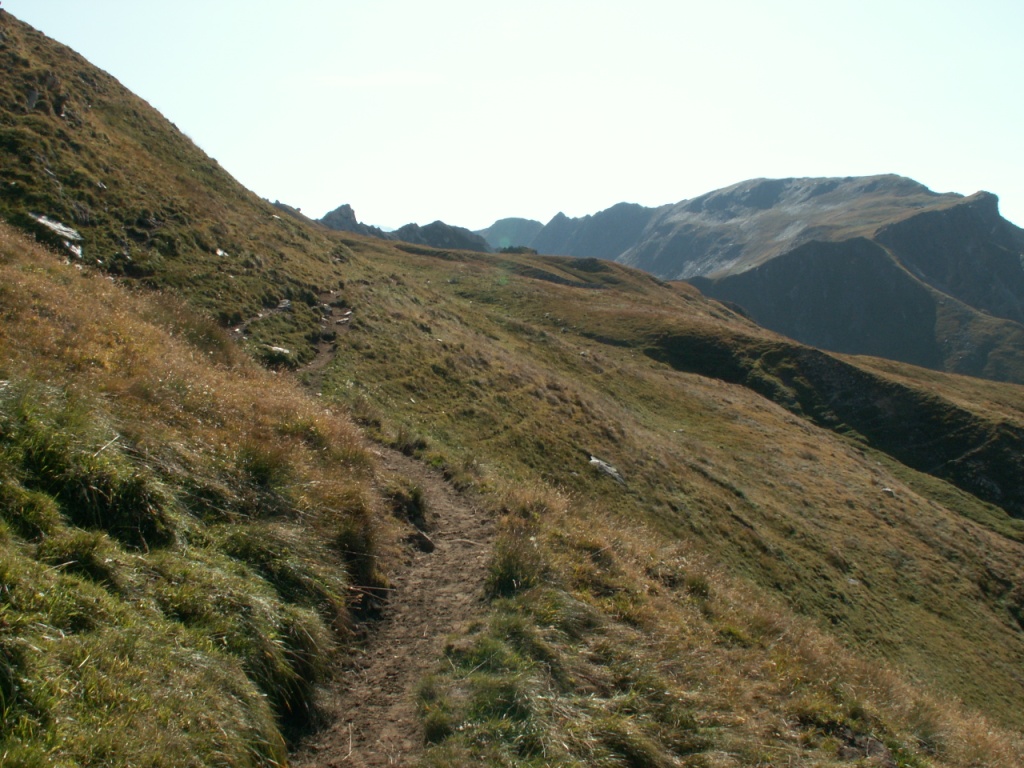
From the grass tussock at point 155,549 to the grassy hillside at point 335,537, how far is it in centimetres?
3

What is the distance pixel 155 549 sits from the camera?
7.05 meters

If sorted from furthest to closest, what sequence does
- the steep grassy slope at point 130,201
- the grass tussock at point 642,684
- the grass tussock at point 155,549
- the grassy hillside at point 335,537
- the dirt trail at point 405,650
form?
the steep grassy slope at point 130,201 < the grass tussock at point 642,684 < the dirt trail at point 405,650 < the grassy hillside at point 335,537 < the grass tussock at point 155,549

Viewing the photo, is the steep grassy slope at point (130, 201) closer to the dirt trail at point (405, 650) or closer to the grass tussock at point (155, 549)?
the grass tussock at point (155, 549)

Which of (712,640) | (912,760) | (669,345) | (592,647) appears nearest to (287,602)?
(592,647)

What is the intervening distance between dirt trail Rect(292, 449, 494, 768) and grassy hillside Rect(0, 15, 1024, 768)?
0.23 meters

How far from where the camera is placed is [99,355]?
1088 cm

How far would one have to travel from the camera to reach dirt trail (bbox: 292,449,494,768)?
645 cm

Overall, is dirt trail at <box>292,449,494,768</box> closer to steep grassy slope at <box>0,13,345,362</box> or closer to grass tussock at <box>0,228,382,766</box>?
grass tussock at <box>0,228,382,766</box>

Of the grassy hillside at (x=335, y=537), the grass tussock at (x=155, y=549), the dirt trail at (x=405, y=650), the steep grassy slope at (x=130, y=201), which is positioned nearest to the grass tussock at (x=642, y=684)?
the grassy hillside at (x=335, y=537)

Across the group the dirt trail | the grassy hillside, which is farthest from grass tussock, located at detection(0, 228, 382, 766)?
the dirt trail

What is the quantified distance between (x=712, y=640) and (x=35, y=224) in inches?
889

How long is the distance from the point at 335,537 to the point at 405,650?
2135 millimetres

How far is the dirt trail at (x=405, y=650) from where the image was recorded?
6453 mm

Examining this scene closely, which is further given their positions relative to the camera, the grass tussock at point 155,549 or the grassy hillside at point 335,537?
the grassy hillside at point 335,537
